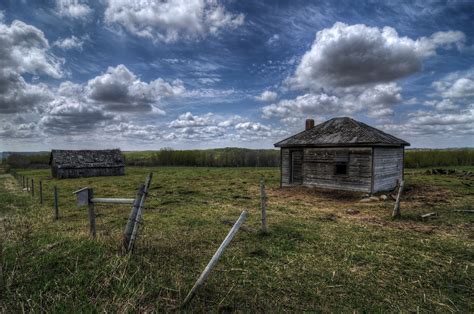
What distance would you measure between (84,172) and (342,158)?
3778cm

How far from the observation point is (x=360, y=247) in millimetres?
6762

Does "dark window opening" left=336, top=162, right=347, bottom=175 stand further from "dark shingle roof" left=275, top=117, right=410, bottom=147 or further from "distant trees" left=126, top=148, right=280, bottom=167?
"distant trees" left=126, top=148, right=280, bottom=167

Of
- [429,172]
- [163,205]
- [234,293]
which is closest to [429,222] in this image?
[234,293]

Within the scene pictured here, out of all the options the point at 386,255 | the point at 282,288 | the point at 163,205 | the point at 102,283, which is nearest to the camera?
the point at 102,283

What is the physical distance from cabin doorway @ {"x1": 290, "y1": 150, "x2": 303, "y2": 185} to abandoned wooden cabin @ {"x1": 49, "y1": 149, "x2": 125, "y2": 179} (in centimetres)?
3298

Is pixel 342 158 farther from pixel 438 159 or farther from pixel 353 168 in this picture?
pixel 438 159

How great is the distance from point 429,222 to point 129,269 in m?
10.4

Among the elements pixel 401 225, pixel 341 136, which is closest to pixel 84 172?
pixel 341 136

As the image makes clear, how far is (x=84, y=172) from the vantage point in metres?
38.6

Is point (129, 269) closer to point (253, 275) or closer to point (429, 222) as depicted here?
point (253, 275)

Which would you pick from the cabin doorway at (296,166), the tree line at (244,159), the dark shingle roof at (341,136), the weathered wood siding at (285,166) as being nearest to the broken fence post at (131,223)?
the dark shingle roof at (341,136)

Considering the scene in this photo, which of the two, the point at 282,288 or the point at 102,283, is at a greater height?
the point at 102,283

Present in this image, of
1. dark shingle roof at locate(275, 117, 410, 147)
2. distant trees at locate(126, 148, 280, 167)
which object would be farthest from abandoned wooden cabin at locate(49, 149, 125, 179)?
dark shingle roof at locate(275, 117, 410, 147)

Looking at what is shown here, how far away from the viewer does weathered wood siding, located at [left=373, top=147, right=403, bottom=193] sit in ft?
51.0
